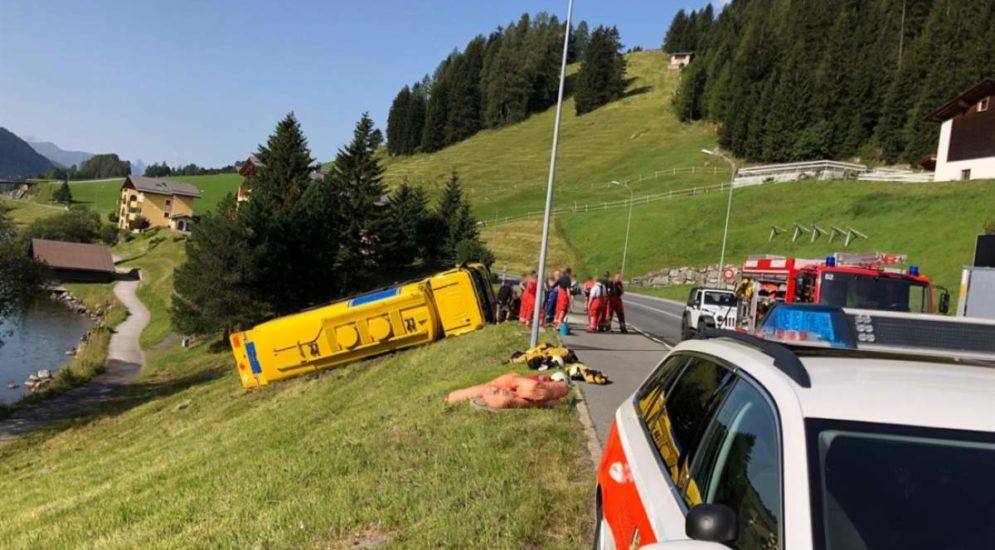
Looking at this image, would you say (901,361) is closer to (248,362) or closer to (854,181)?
(248,362)

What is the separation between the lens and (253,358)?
2016 centimetres

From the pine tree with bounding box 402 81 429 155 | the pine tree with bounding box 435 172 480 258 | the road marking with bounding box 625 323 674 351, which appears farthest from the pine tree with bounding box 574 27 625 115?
the road marking with bounding box 625 323 674 351

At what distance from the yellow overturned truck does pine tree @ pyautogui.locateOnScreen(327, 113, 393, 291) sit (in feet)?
86.7

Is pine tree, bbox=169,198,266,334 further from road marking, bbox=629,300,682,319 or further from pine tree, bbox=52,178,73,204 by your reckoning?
pine tree, bbox=52,178,73,204

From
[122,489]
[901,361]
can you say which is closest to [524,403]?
[122,489]

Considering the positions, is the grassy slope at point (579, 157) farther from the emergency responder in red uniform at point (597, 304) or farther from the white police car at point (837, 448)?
the white police car at point (837, 448)

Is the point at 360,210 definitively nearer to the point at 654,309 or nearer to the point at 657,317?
the point at 654,309

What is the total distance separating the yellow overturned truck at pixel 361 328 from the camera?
64.0 ft

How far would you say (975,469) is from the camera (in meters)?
2.11

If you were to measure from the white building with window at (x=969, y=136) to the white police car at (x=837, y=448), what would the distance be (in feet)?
171

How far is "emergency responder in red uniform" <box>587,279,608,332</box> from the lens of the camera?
20750 mm

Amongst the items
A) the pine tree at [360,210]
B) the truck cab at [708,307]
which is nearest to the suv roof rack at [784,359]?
the truck cab at [708,307]

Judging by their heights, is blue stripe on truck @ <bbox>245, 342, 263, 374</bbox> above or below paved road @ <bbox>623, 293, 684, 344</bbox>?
below

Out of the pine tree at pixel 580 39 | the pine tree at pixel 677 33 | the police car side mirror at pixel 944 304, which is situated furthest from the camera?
the pine tree at pixel 580 39
